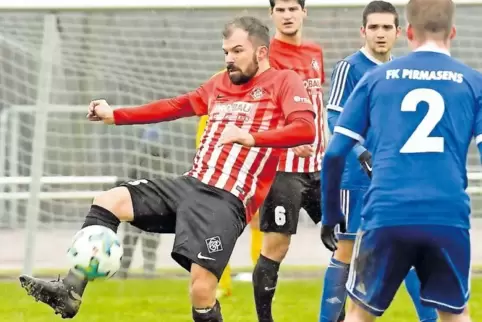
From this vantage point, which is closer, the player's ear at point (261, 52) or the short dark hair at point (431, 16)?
the short dark hair at point (431, 16)

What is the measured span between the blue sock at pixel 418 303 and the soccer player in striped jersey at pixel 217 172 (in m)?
1.10

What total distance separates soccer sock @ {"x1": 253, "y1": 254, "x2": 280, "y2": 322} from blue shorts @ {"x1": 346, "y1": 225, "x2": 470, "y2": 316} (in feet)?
8.05

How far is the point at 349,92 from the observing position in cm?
631

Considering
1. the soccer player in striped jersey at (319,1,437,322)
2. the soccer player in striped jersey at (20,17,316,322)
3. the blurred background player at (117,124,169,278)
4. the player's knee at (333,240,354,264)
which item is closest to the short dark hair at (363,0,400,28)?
the soccer player in striped jersey at (319,1,437,322)

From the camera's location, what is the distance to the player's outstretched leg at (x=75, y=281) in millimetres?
5270

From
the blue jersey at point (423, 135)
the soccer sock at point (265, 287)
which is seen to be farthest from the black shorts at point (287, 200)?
the blue jersey at point (423, 135)

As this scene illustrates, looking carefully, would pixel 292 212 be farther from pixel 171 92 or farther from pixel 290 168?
pixel 171 92

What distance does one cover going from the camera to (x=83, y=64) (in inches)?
384

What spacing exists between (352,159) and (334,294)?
786 mm

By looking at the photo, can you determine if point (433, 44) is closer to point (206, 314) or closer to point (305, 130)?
point (305, 130)

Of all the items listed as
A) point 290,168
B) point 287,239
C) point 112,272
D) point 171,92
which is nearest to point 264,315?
point 287,239

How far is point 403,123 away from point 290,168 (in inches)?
107

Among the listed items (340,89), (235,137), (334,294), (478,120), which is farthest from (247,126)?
(478,120)

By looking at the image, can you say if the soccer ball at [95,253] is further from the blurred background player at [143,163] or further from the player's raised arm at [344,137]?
the blurred background player at [143,163]
